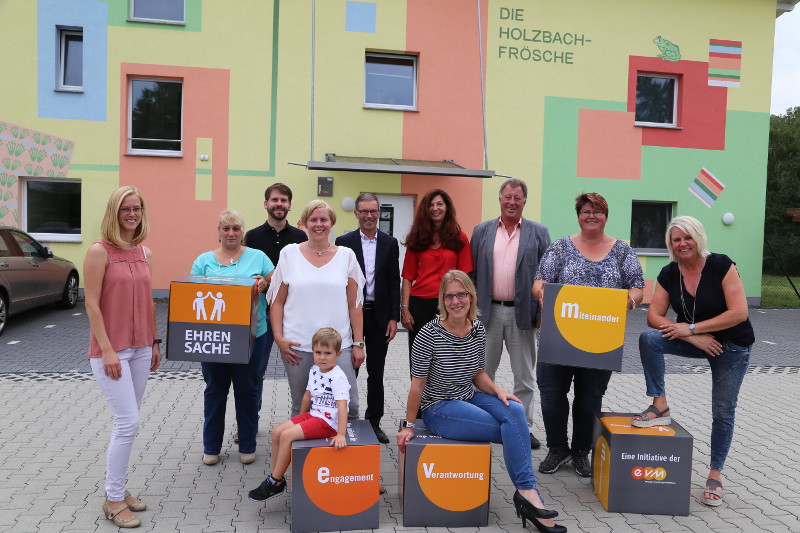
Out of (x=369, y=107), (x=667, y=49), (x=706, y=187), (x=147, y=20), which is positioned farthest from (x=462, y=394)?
(x=667, y=49)

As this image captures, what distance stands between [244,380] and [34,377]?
3.85m

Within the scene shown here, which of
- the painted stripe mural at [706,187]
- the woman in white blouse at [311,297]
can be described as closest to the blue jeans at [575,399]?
the woman in white blouse at [311,297]

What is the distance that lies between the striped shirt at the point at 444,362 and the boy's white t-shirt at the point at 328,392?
Result: 0.45m

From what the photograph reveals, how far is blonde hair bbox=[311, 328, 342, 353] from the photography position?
3.67 metres

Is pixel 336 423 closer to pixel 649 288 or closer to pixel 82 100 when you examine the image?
pixel 82 100

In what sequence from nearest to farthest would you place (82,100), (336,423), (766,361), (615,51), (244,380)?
(336,423)
(244,380)
(766,361)
(82,100)
(615,51)

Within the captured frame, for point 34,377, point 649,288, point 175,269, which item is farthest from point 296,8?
point 649,288

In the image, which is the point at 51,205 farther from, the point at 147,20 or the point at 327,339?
the point at 327,339

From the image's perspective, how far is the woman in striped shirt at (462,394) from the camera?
3578 mm

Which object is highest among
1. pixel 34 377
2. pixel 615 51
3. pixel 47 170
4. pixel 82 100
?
pixel 615 51

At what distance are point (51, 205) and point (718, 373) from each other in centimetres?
1244

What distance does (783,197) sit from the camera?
100 ft

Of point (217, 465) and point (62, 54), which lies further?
point (62, 54)

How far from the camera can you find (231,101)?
12.1 meters
